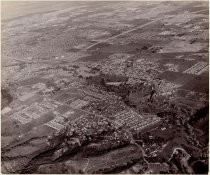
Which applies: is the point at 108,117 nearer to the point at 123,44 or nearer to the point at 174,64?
the point at 174,64

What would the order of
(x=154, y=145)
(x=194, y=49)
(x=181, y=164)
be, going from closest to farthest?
1. (x=181, y=164)
2. (x=154, y=145)
3. (x=194, y=49)

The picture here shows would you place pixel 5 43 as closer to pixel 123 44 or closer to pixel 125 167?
pixel 123 44

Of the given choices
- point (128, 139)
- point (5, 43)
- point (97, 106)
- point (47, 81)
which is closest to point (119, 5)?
point (5, 43)

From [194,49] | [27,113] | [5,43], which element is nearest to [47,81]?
[27,113]

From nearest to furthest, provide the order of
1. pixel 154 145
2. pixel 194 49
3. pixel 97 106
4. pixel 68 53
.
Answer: pixel 154 145
pixel 97 106
pixel 194 49
pixel 68 53

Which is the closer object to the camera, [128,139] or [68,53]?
[128,139]

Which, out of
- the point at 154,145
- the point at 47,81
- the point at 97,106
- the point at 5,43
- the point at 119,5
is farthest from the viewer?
the point at 119,5
